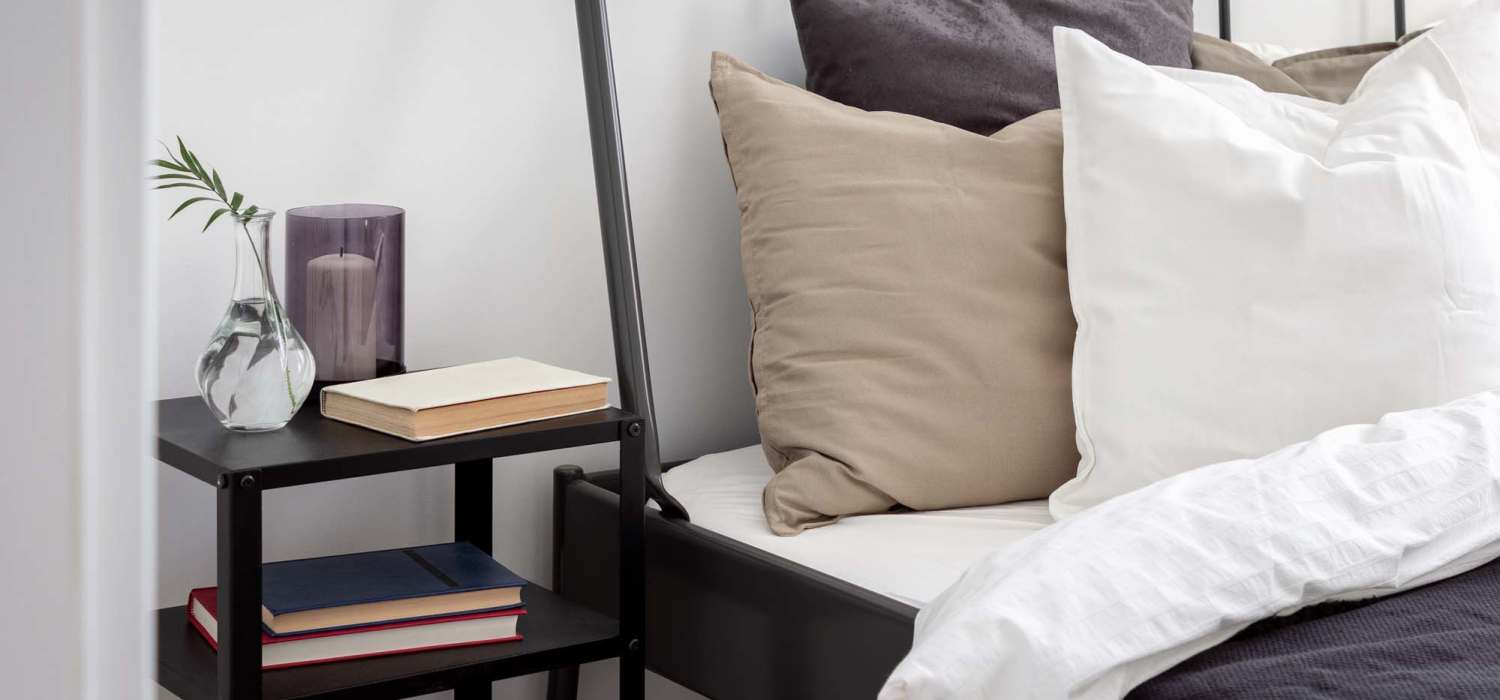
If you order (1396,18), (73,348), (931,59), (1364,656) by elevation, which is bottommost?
(1364,656)

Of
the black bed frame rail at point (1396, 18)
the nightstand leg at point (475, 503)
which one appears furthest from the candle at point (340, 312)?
the black bed frame rail at point (1396, 18)

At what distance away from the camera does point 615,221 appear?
1312 mm

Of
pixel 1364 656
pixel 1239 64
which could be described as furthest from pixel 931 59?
pixel 1364 656

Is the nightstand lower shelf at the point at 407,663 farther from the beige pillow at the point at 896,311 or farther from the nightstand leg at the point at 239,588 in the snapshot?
the beige pillow at the point at 896,311

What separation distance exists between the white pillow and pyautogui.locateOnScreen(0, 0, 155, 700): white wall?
3.44ft

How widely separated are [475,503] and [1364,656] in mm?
877

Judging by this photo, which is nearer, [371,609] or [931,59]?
[371,609]

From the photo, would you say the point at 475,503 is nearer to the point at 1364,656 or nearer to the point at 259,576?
the point at 259,576

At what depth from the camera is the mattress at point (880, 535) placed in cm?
111

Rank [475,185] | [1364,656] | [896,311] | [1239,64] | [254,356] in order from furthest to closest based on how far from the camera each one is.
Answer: [1239,64]
[475,185]
[896,311]
[254,356]
[1364,656]

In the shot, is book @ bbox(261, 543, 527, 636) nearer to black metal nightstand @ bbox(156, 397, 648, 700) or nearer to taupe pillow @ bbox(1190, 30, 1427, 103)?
black metal nightstand @ bbox(156, 397, 648, 700)

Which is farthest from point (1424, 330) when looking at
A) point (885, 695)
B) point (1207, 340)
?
point (885, 695)

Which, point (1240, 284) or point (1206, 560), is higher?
point (1240, 284)

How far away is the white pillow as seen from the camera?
48.0 inches
